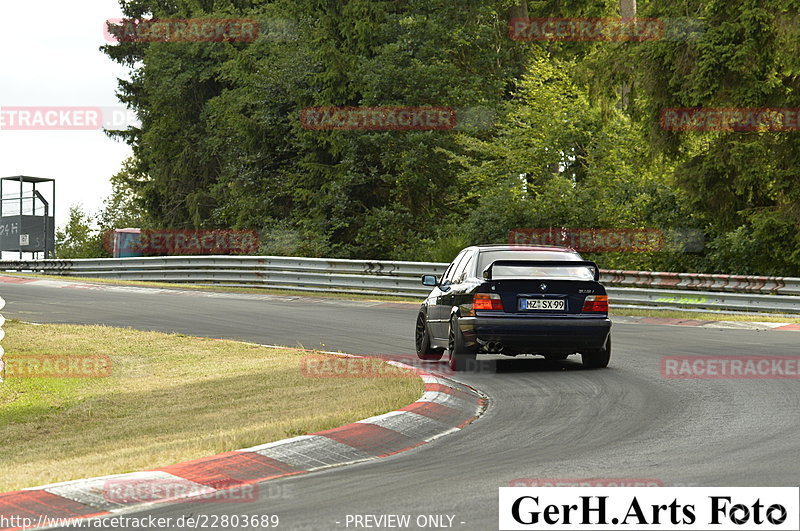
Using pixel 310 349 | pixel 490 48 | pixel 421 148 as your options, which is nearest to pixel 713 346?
pixel 310 349

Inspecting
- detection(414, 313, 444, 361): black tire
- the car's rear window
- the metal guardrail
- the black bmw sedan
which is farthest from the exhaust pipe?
the metal guardrail


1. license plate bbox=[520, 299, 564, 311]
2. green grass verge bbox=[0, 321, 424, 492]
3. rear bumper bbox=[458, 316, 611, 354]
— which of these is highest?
license plate bbox=[520, 299, 564, 311]

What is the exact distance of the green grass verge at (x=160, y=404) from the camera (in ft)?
28.1

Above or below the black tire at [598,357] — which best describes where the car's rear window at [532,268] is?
above

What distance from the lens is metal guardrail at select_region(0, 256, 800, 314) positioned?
77.3 feet

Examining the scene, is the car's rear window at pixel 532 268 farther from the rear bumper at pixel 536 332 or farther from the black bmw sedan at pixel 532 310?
the rear bumper at pixel 536 332

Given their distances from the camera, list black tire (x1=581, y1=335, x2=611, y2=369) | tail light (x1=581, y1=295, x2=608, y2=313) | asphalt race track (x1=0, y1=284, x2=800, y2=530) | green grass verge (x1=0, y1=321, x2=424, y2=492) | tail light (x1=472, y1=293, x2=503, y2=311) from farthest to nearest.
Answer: black tire (x1=581, y1=335, x2=611, y2=369) → tail light (x1=581, y1=295, x2=608, y2=313) → tail light (x1=472, y1=293, x2=503, y2=311) → green grass verge (x1=0, y1=321, x2=424, y2=492) → asphalt race track (x1=0, y1=284, x2=800, y2=530)

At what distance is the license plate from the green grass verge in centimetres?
201

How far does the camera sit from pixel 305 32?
146ft

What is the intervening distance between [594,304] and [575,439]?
4.99 metres

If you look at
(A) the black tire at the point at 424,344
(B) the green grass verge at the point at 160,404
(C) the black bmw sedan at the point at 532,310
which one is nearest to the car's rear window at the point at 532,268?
(C) the black bmw sedan at the point at 532,310

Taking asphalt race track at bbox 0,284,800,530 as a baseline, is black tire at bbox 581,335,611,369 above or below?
above

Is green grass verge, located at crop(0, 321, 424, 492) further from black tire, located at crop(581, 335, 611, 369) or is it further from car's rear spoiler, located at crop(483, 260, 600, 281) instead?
black tire, located at crop(581, 335, 611, 369)

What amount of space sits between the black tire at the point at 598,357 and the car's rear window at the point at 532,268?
3.00ft
